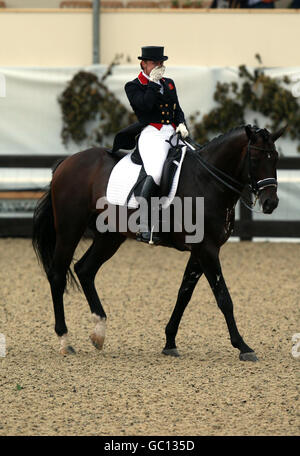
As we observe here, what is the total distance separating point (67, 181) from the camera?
7863 millimetres

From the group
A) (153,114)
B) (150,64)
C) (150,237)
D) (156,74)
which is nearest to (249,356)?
(150,237)

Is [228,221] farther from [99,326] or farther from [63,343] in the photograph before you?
[63,343]

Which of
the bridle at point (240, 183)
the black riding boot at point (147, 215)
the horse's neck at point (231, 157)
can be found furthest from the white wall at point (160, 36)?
the horse's neck at point (231, 157)

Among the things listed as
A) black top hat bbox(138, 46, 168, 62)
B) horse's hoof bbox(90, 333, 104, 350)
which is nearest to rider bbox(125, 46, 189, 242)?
black top hat bbox(138, 46, 168, 62)

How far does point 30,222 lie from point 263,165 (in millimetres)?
7474

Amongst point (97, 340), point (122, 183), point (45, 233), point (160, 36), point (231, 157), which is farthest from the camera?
point (160, 36)

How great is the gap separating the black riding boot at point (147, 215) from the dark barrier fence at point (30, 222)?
6235mm

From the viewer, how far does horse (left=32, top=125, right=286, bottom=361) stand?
23.0 ft

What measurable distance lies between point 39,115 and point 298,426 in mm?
9921

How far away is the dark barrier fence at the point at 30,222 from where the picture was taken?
13773mm

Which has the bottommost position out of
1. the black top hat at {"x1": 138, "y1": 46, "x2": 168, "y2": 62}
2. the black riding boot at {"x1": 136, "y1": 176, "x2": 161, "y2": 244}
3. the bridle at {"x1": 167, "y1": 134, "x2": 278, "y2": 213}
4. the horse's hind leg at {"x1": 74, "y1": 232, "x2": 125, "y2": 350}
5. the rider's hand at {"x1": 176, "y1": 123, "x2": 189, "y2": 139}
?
the horse's hind leg at {"x1": 74, "y1": 232, "x2": 125, "y2": 350}

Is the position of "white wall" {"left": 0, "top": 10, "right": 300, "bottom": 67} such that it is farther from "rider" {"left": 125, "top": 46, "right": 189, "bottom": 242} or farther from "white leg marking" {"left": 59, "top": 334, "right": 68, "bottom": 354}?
"white leg marking" {"left": 59, "top": 334, "right": 68, "bottom": 354}

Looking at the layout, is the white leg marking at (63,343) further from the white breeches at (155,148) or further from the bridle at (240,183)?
the bridle at (240,183)

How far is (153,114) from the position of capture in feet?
24.9
